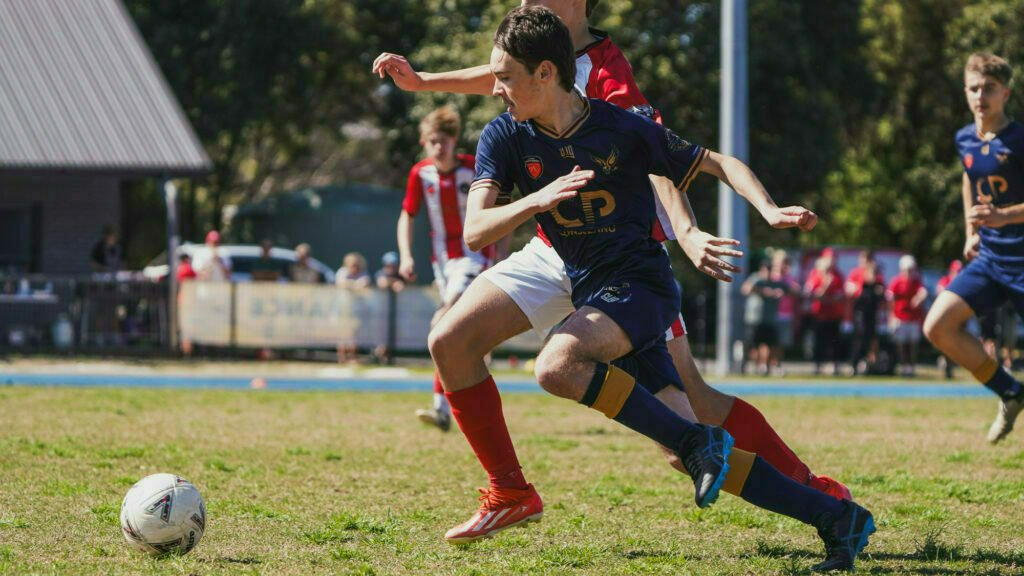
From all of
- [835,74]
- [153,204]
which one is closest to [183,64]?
[153,204]

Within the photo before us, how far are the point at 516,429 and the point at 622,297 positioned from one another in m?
5.53

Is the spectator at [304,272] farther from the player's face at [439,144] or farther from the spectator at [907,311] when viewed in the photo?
the player's face at [439,144]

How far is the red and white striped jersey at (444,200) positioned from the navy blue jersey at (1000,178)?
11.9ft

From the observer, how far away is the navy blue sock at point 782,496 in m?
4.27

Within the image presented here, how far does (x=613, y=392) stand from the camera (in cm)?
422

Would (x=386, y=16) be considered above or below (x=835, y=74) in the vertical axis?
above

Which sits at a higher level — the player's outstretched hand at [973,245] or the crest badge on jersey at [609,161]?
the crest badge on jersey at [609,161]

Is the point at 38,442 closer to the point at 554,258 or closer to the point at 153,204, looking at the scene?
the point at 554,258

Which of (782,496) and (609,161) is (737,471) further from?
(609,161)

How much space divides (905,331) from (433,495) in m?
15.2

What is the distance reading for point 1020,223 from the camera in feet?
25.0

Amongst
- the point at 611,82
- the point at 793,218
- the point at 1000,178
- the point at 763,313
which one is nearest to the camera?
the point at 793,218

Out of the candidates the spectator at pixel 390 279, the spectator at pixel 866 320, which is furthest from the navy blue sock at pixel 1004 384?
the spectator at pixel 390 279

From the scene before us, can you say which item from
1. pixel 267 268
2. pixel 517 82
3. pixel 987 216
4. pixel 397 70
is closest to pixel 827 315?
pixel 267 268
